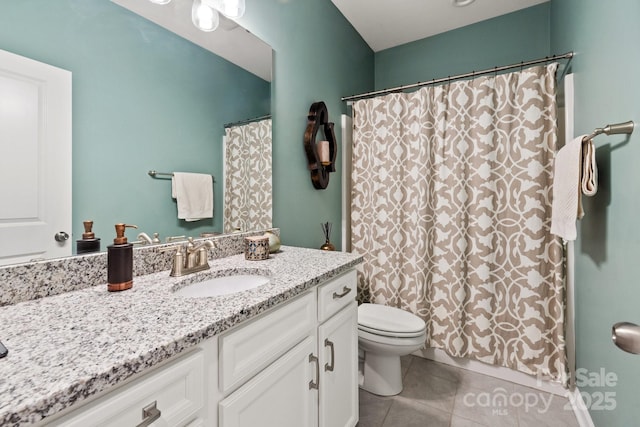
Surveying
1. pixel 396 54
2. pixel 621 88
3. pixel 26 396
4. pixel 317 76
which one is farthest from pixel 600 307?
pixel 396 54

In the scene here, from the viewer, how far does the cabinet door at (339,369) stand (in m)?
1.08

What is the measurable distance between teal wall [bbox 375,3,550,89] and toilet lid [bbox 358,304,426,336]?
6.70ft

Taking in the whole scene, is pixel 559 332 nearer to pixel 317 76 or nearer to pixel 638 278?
pixel 638 278

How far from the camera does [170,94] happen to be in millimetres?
1081

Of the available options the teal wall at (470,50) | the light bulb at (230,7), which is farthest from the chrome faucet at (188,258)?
the teal wall at (470,50)

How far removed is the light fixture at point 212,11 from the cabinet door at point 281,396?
1.34 meters

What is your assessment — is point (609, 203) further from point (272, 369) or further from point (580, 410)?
point (272, 369)

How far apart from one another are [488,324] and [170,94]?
85.5 inches

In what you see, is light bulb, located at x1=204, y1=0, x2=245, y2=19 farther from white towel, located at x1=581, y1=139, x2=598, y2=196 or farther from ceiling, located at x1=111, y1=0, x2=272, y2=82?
white towel, located at x1=581, y1=139, x2=598, y2=196

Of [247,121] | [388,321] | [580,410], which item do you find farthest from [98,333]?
[580,410]

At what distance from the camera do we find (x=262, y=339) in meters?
0.79

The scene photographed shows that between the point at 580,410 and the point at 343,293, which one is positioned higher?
the point at 343,293

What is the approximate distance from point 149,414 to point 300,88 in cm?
173

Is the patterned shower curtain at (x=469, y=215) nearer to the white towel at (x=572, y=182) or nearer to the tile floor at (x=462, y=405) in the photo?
the tile floor at (x=462, y=405)
